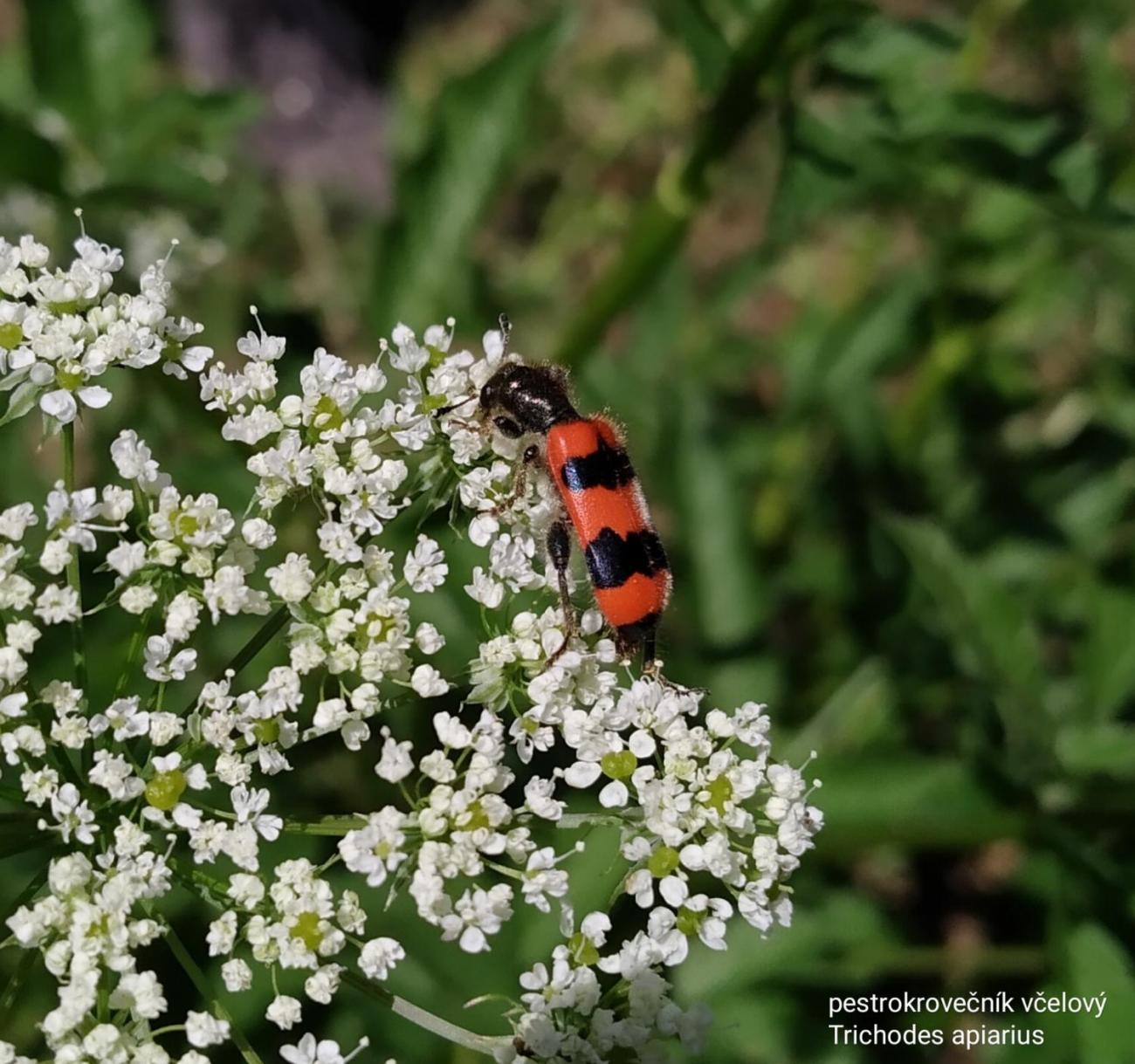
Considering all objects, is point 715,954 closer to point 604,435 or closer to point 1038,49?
point 604,435

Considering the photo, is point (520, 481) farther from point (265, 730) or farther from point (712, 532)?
point (712, 532)

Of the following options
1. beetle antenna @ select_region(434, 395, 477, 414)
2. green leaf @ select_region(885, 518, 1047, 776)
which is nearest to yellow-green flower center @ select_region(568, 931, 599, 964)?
beetle antenna @ select_region(434, 395, 477, 414)

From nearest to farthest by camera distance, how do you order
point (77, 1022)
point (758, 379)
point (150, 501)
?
1. point (77, 1022)
2. point (150, 501)
3. point (758, 379)

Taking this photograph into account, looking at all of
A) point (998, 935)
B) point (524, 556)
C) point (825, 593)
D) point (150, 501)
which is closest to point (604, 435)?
point (524, 556)

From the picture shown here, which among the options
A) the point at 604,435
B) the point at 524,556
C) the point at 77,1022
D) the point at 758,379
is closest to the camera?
the point at 77,1022

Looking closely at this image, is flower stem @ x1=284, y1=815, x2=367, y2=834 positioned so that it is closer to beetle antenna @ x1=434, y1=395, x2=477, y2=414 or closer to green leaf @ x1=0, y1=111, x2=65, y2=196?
beetle antenna @ x1=434, y1=395, x2=477, y2=414

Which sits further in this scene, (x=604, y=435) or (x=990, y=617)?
(x=990, y=617)

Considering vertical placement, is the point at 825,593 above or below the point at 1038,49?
below

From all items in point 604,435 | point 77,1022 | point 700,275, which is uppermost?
point 700,275
